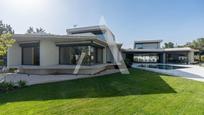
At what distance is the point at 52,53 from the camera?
15398 mm

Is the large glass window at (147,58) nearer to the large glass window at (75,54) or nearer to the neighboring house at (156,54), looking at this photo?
the neighboring house at (156,54)

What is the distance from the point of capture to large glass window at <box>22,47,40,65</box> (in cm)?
1573

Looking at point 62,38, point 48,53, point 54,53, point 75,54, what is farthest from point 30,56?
point 75,54

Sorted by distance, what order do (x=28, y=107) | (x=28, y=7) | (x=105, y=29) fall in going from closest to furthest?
(x=28, y=107) < (x=28, y=7) < (x=105, y=29)

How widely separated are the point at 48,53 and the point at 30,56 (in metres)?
2.77

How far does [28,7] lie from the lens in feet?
41.8

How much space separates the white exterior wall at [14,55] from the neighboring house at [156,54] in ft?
76.1

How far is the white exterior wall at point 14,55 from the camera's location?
1645 cm

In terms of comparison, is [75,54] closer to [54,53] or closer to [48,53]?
[54,53]

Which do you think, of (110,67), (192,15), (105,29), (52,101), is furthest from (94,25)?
(52,101)

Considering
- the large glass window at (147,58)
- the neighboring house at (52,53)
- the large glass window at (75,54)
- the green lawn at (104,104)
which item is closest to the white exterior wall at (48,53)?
the neighboring house at (52,53)

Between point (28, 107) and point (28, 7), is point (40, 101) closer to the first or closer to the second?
point (28, 107)

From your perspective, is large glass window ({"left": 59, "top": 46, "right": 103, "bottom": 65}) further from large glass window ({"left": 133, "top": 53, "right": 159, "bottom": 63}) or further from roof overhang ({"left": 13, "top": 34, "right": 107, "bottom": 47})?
large glass window ({"left": 133, "top": 53, "right": 159, "bottom": 63})

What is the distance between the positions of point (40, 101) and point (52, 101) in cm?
50
